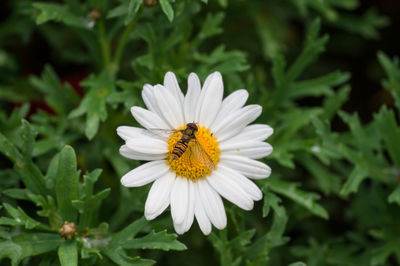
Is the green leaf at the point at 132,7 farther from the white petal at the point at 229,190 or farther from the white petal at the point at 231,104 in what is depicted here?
the white petal at the point at 229,190

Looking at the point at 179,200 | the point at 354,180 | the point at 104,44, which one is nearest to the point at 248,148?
the point at 179,200

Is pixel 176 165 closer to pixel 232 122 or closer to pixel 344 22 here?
pixel 232 122

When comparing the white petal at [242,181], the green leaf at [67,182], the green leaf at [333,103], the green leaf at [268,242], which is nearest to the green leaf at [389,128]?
the green leaf at [333,103]

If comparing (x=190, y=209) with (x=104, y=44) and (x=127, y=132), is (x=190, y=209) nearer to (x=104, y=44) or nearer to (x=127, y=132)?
(x=127, y=132)

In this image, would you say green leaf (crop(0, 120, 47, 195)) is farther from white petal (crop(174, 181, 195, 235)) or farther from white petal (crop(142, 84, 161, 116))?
white petal (crop(174, 181, 195, 235))

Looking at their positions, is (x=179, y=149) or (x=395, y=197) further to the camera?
(x=395, y=197)

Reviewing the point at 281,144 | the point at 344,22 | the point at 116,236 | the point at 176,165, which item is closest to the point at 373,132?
the point at 281,144

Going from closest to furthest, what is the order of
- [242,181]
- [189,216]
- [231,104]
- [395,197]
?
1. [189,216]
2. [242,181]
3. [231,104]
4. [395,197]

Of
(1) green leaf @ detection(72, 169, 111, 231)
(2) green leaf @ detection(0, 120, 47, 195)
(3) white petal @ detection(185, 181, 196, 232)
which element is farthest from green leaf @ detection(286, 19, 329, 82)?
(2) green leaf @ detection(0, 120, 47, 195)
